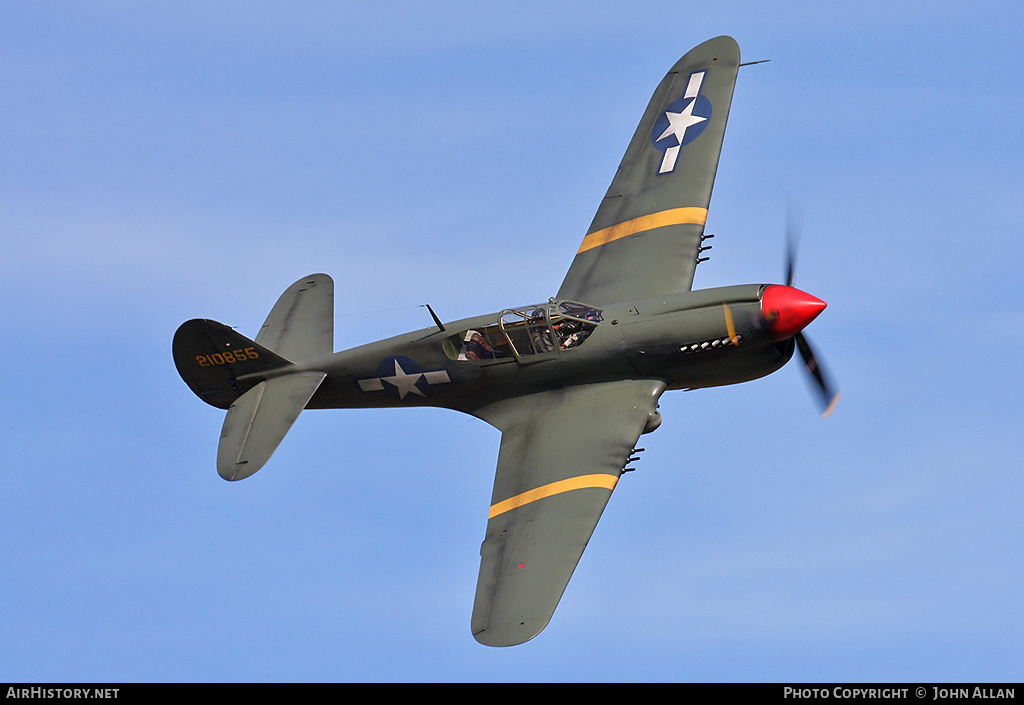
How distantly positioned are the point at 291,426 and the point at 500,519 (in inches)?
141

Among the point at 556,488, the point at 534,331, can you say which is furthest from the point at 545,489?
the point at 534,331

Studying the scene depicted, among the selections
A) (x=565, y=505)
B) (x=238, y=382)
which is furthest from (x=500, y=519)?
(x=238, y=382)

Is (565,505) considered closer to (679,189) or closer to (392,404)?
(392,404)

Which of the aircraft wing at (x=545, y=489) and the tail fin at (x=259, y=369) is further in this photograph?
the tail fin at (x=259, y=369)

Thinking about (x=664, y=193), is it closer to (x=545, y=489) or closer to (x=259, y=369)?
(x=545, y=489)

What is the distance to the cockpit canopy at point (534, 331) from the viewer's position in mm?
19031

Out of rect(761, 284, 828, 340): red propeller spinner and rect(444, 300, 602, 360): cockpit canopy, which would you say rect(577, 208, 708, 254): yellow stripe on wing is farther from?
rect(761, 284, 828, 340): red propeller spinner

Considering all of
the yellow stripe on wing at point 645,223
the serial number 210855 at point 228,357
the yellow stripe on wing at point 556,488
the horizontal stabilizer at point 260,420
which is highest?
the yellow stripe on wing at point 645,223

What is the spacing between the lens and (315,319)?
21.0m

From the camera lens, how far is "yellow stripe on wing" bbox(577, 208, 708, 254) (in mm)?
21219

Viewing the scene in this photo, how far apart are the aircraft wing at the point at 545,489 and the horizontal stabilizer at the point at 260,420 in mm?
2614

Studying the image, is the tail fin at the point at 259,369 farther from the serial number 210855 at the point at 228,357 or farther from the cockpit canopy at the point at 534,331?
the cockpit canopy at the point at 534,331

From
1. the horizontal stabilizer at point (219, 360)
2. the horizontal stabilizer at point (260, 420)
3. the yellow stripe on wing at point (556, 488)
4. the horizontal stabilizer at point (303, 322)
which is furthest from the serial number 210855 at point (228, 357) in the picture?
the yellow stripe on wing at point (556, 488)

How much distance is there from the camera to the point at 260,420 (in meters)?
19.8
